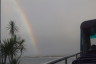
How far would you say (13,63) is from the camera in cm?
3816

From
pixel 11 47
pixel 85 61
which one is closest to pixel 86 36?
pixel 85 61

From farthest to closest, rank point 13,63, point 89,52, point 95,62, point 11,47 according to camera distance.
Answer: point 13,63 → point 11,47 → point 89,52 → point 95,62

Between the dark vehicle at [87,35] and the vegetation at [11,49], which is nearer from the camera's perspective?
the dark vehicle at [87,35]

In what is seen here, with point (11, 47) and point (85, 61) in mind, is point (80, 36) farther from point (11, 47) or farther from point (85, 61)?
point (11, 47)

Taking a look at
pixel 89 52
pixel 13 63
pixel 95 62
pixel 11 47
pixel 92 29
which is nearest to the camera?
pixel 95 62

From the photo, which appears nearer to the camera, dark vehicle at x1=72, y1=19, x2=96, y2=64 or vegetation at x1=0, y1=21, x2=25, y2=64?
dark vehicle at x1=72, y1=19, x2=96, y2=64

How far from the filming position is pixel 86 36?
11.0 m

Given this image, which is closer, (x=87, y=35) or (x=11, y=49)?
(x=87, y=35)

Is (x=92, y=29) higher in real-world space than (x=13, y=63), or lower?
higher

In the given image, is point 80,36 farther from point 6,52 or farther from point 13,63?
point 13,63

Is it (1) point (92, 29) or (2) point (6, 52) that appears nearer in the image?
(1) point (92, 29)

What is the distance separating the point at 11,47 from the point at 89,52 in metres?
24.8

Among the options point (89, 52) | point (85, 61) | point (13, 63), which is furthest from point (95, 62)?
point (13, 63)

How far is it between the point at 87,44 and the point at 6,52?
79.5ft
